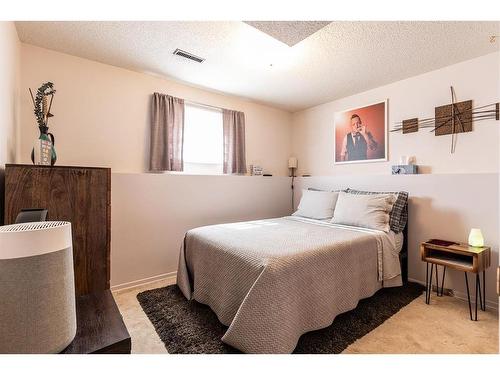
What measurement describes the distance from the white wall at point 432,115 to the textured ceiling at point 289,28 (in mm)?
1618

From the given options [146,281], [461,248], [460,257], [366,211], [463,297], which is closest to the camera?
[461,248]

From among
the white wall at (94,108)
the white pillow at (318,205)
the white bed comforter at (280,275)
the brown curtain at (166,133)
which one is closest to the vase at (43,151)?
the white wall at (94,108)

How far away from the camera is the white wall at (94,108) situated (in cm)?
218

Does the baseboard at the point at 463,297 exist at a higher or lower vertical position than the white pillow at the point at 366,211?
lower

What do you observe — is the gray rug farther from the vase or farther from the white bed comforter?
the vase

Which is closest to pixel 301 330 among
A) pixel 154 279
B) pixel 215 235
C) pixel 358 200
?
pixel 215 235

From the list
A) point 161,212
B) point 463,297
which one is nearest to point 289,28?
point 161,212

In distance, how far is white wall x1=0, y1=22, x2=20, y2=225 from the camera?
1.50m

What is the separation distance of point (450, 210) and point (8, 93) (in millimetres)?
3858

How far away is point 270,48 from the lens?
2145mm

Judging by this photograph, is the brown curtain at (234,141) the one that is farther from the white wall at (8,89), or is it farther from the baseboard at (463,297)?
the baseboard at (463,297)

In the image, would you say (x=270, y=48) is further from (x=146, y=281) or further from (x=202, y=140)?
(x=146, y=281)

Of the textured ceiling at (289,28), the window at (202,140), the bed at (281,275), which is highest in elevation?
the textured ceiling at (289,28)
